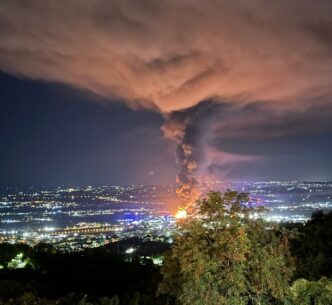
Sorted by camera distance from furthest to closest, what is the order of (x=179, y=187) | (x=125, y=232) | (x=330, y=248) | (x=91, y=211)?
(x=91, y=211)
(x=125, y=232)
(x=179, y=187)
(x=330, y=248)

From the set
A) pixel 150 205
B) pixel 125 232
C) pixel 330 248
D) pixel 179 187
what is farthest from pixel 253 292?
pixel 150 205

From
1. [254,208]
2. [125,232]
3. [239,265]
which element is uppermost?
[125,232]

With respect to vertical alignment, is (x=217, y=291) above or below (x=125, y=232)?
below

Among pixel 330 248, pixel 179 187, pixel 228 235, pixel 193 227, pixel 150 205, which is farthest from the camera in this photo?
pixel 150 205

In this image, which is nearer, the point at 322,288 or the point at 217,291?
the point at 217,291

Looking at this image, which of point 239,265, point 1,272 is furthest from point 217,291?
point 1,272

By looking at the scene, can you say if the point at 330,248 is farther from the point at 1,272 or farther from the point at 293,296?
the point at 1,272
